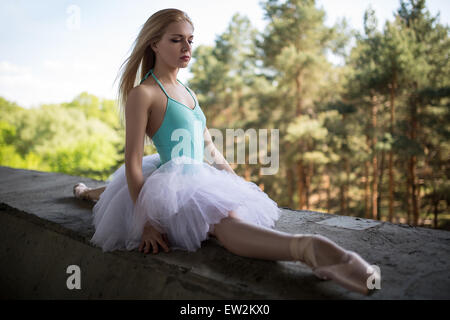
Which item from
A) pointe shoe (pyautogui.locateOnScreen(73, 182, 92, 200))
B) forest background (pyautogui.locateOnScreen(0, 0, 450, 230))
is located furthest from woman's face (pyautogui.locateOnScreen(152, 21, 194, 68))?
forest background (pyautogui.locateOnScreen(0, 0, 450, 230))

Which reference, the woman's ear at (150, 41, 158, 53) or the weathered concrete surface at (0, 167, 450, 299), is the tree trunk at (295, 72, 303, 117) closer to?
the weathered concrete surface at (0, 167, 450, 299)

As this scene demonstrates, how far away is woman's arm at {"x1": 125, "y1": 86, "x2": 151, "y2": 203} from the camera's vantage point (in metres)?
1.46

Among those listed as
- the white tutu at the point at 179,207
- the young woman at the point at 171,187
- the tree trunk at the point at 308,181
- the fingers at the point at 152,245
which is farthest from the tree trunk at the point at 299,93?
the fingers at the point at 152,245

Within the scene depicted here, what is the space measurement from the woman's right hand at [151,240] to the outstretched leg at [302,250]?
11.2 inches

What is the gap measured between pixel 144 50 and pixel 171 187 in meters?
0.79

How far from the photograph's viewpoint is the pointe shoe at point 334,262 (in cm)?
101

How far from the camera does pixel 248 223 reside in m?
1.32

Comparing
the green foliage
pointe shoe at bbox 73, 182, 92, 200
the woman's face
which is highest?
the green foliage

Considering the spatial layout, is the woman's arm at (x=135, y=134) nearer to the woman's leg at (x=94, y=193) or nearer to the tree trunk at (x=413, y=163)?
the woman's leg at (x=94, y=193)

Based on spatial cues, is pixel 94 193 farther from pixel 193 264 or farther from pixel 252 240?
pixel 252 240

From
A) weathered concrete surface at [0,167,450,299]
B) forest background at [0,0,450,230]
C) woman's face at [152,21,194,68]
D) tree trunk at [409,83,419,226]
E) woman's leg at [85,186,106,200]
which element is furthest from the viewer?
tree trunk at [409,83,419,226]

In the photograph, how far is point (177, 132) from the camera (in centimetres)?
163
